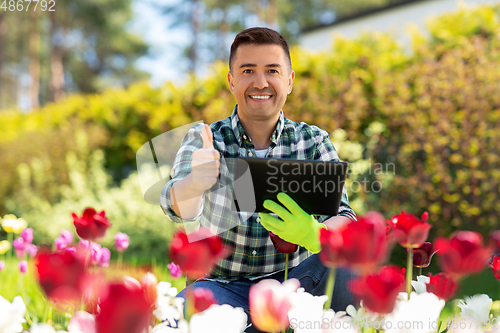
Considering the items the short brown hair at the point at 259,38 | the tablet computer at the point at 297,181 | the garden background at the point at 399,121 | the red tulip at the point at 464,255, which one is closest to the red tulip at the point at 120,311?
the red tulip at the point at 464,255

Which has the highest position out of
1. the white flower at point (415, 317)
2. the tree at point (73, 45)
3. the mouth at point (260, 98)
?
the tree at point (73, 45)

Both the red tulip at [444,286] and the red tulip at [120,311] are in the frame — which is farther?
the red tulip at [444,286]

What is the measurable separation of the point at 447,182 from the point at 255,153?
229 cm

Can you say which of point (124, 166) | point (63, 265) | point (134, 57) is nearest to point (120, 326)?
point (63, 265)

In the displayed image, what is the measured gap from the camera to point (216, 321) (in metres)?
0.63

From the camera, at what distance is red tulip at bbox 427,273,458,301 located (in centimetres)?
83

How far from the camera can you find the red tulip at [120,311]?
1.44ft

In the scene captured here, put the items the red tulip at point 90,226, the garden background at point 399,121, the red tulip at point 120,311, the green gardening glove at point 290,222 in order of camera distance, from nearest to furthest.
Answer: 1. the red tulip at point 120,311
2. the red tulip at point 90,226
3. the green gardening glove at point 290,222
4. the garden background at point 399,121

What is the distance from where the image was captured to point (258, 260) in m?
1.58

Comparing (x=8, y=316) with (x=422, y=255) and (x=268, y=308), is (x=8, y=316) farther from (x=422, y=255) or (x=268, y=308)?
(x=422, y=255)

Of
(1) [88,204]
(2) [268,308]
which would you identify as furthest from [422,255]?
(1) [88,204]

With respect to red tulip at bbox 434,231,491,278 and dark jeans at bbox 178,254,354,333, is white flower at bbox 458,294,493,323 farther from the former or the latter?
dark jeans at bbox 178,254,354,333

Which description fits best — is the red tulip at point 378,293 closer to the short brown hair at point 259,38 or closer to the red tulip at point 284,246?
the red tulip at point 284,246

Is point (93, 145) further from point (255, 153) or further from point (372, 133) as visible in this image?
point (255, 153)
